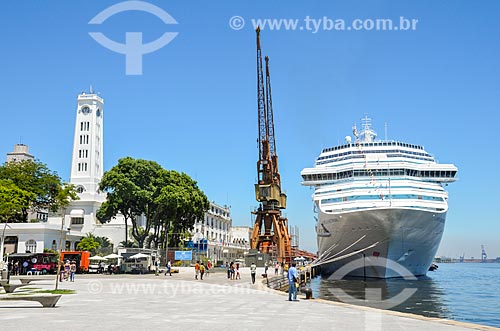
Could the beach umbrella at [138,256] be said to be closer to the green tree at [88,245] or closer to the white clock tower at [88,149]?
the green tree at [88,245]

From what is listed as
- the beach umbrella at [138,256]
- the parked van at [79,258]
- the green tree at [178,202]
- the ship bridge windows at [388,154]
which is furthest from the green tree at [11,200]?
the ship bridge windows at [388,154]

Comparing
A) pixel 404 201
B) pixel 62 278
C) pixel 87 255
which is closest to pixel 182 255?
pixel 87 255

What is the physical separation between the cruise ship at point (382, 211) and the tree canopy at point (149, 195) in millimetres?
18426

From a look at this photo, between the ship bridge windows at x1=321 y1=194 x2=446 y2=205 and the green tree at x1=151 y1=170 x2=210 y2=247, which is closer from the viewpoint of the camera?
the ship bridge windows at x1=321 y1=194 x2=446 y2=205

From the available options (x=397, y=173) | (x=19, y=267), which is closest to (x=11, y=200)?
(x=19, y=267)

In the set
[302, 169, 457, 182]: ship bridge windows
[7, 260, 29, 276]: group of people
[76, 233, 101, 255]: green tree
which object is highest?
[302, 169, 457, 182]: ship bridge windows

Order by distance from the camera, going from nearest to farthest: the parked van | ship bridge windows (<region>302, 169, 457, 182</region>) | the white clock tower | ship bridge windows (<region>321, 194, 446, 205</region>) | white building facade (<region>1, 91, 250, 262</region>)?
ship bridge windows (<region>321, 194, 446, 205</region>) → the parked van → ship bridge windows (<region>302, 169, 457, 182</region>) → white building facade (<region>1, 91, 250, 262</region>) → the white clock tower

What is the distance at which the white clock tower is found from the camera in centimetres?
8394

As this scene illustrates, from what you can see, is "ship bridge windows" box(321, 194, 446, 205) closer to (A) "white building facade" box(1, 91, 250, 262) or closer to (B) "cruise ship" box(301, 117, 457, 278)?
(B) "cruise ship" box(301, 117, 457, 278)

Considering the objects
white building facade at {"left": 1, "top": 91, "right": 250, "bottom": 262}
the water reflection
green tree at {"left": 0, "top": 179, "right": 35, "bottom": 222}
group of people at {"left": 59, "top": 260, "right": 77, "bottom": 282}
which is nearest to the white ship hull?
the water reflection

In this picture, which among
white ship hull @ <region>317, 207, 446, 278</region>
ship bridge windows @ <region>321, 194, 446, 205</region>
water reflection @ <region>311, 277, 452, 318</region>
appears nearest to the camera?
water reflection @ <region>311, 277, 452, 318</region>

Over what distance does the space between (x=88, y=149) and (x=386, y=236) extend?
58760mm

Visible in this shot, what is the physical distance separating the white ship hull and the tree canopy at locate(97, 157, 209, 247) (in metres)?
22.4

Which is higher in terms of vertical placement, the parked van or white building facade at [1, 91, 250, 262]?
white building facade at [1, 91, 250, 262]
